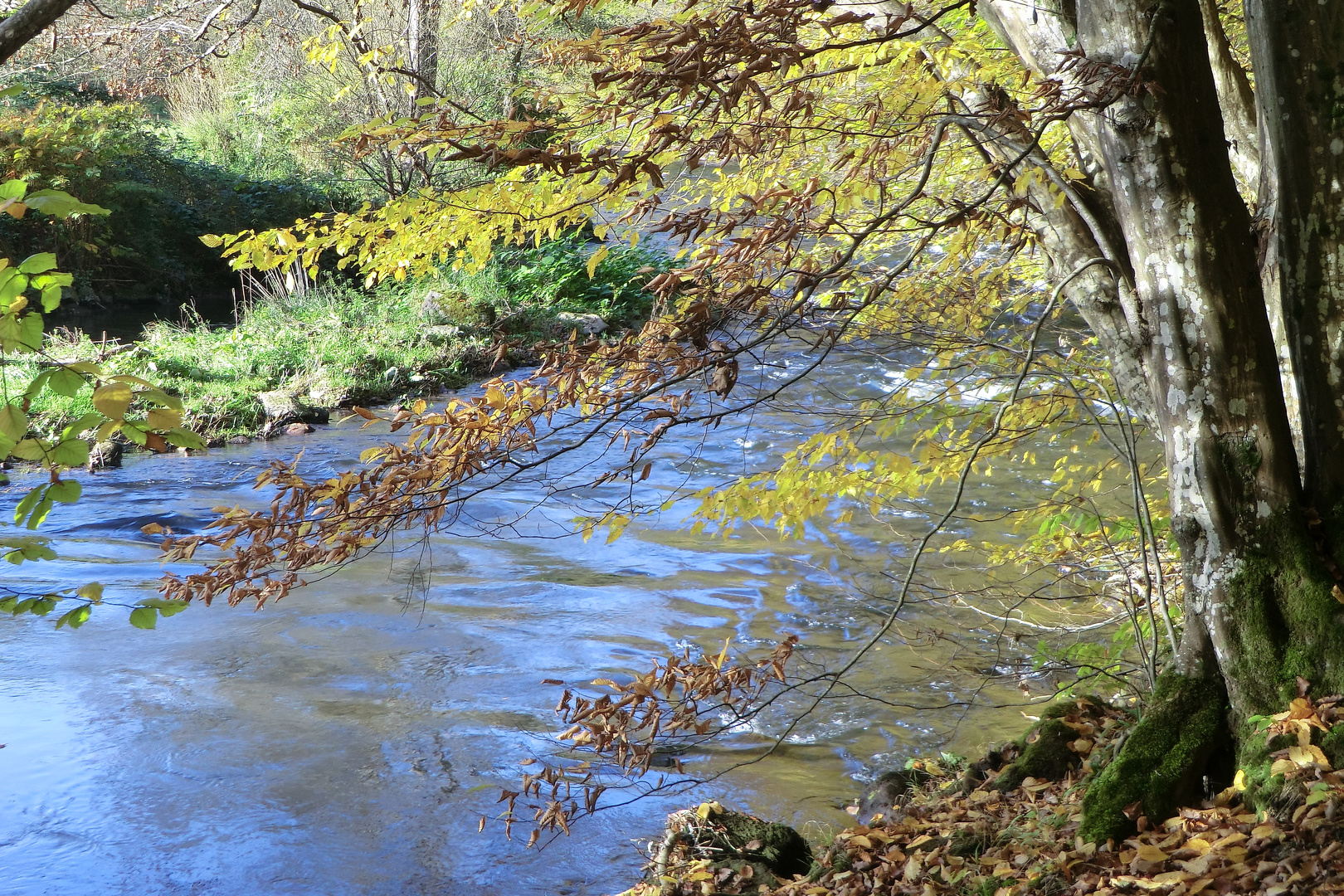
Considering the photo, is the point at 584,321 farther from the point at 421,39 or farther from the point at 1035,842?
the point at 1035,842

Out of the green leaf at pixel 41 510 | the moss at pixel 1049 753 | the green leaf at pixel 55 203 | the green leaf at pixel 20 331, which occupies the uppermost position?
the green leaf at pixel 55 203

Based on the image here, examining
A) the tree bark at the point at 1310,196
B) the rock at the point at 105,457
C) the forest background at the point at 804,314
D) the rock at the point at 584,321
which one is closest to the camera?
the forest background at the point at 804,314

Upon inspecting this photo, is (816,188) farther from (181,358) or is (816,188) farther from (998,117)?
(181,358)

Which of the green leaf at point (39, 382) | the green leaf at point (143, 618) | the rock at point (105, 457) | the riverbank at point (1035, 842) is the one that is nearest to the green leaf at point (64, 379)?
the green leaf at point (39, 382)

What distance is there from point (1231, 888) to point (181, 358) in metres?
13.5

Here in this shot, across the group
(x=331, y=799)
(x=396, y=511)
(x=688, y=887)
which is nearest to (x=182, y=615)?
(x=331, y=799)

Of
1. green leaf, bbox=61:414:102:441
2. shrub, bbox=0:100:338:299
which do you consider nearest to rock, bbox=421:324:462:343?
shrub, bbox=0:100:338:299

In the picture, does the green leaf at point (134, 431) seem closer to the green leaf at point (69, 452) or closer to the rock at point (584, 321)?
the green leaf at point (69, 452)

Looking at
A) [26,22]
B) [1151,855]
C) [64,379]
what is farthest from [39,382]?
[1151,855]

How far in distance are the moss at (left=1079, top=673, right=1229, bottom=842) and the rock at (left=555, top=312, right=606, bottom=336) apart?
531 inches

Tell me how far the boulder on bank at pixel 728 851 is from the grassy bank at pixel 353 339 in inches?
287

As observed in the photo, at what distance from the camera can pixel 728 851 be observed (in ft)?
13.5

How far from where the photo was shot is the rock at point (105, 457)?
10.6m

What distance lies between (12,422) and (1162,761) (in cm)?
309
